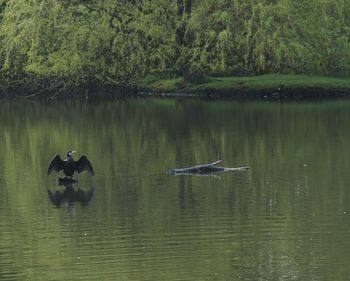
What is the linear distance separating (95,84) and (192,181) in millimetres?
31048

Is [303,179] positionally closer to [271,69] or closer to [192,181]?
[192,181]

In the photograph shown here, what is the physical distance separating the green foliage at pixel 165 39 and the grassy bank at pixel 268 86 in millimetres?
539

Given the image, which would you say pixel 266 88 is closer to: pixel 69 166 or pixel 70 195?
pixel 69 166

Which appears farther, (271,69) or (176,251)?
(271,69)

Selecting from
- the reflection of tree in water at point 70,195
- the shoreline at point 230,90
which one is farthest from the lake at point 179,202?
the shoreline at point 230,90

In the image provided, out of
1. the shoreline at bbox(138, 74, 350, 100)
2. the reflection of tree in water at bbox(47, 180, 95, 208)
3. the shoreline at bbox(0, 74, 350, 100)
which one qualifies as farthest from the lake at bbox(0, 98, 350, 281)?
the shoreline at bbox(0, 74, 350, 100)

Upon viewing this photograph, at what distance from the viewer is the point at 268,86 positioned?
2117 inches

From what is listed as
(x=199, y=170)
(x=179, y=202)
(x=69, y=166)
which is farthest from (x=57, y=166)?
(x=179, y=202)

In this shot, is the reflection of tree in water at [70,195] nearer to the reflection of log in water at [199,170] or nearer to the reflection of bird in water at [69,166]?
the reflection of bird in water at [69,166]

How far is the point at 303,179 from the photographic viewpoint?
26.1 metres

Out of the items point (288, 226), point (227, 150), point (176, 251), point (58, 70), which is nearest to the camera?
point (176, 251)

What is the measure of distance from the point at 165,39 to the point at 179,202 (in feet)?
108

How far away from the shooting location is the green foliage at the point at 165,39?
2120 inches

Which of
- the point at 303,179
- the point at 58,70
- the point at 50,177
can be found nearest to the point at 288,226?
the point at 303,179
